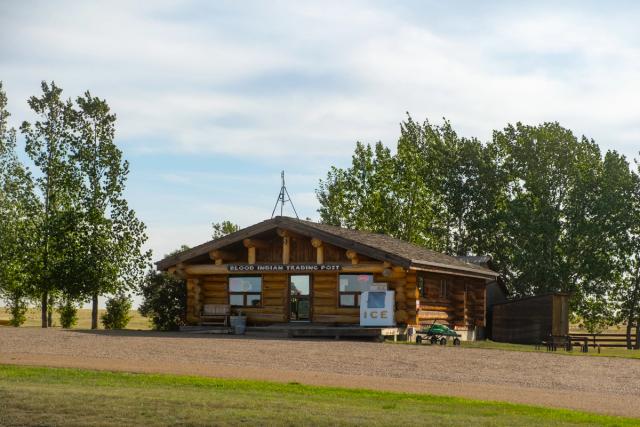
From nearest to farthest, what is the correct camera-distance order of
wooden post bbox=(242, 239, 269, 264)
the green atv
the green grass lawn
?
1. the green grass lawn
2. the green atv
3. wooden post bbox=(242, 239, 269, 264)

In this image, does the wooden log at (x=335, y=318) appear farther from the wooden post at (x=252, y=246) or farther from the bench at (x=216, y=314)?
the bench at (x=216, y=314)

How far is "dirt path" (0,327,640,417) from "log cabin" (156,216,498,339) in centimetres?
460

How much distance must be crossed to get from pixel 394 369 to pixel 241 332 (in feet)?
46.6

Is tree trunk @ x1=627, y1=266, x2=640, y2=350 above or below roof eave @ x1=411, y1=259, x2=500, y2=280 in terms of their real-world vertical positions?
below

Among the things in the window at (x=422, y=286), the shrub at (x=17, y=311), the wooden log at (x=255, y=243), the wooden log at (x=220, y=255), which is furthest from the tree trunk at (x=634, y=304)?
the shrub at (x=17, y=311)

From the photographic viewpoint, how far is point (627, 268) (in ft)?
178

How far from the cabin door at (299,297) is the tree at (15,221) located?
1552 cm

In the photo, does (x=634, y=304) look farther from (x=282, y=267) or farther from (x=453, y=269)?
(x=282, y=267)

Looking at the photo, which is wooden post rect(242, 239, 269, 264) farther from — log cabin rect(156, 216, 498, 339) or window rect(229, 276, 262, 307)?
window rect(229, 276, 262, 307)

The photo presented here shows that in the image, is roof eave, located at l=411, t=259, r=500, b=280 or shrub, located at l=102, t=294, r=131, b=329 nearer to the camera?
roof eave, located at l=411, t=259, r=500, b=280

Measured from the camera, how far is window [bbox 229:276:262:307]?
128 feet

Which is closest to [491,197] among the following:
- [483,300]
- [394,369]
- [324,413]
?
[483,300]

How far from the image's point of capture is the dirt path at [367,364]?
771 inches

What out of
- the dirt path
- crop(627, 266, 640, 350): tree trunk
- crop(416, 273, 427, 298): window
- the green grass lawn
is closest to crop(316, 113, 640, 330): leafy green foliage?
crop(627, 266, 640, 350): tree trunk
